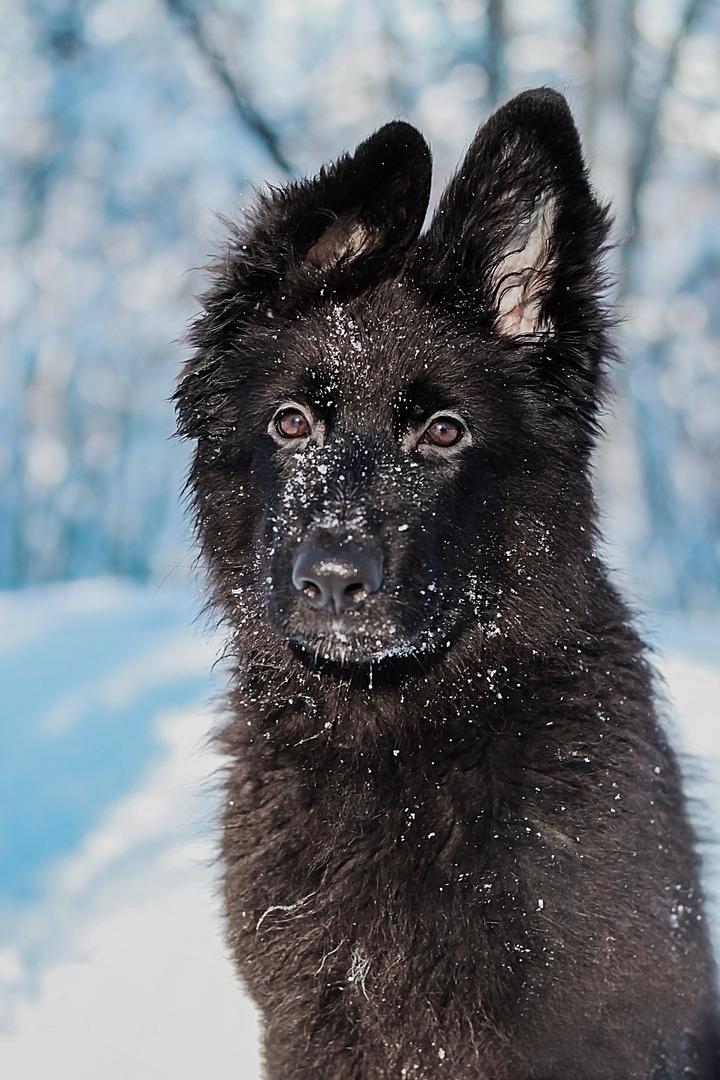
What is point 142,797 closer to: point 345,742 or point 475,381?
point 345,742

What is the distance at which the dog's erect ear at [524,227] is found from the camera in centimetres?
284

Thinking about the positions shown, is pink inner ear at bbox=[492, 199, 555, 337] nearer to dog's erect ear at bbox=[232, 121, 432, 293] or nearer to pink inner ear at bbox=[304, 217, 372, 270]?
dog's erect ear at bbox=[232, 121, 432, 293]

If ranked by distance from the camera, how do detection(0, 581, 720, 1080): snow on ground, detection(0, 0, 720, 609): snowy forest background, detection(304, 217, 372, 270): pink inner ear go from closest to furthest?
1. detection(304, 217, 372, 270): pink inner ear
2. detection(0, 581, 720, 1080): snow on ground
3. detection(0, 0, 720, 609): snowy forest background

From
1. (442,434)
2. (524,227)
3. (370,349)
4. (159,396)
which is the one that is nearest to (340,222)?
(370,349)

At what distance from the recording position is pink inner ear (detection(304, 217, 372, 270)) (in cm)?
324

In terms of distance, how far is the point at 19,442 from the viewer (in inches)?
729

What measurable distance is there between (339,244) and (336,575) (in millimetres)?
1278

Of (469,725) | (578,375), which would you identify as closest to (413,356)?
(578,375)

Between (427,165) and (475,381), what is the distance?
676 mm

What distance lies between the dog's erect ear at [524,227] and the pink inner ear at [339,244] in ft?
0.69

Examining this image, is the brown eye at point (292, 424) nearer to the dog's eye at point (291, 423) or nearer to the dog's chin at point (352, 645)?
the dog's eye at point (291, 423)

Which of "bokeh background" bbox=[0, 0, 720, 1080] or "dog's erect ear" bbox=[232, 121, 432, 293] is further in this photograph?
"bokeh background" bbox=[0, 0, 720, 1080]

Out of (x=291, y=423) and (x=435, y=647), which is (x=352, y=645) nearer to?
(x=435, y=647)

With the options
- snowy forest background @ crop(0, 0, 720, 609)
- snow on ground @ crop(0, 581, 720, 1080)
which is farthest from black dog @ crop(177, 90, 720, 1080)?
snowy forest background @ crop(0, 0, 720, 609)
